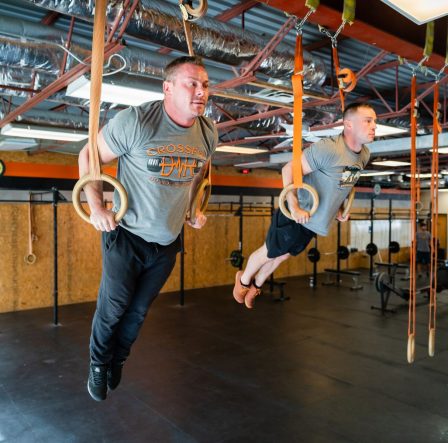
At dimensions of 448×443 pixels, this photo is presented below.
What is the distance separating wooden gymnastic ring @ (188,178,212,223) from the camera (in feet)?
6.04

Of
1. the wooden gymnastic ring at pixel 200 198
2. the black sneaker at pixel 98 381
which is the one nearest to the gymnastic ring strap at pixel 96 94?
the wooden gymnastic ring at pixel 200 198

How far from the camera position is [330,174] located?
2.16m

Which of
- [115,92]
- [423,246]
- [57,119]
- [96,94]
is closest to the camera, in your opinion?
[96,94]

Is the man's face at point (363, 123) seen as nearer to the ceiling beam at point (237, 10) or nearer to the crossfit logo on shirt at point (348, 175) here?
the crossfit logo on shirt at point (348, 175)

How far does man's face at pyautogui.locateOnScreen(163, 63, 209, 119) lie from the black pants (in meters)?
0.54

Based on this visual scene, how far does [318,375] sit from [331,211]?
10.7 ft

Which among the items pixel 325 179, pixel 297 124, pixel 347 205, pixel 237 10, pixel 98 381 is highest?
pixel 237 10

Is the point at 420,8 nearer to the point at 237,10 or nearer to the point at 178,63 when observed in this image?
the point at 178,63

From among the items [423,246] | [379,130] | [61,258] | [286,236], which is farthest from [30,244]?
[423,246]

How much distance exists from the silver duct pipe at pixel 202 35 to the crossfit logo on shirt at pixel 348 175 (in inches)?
70.9

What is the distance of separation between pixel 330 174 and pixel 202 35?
1.82 m

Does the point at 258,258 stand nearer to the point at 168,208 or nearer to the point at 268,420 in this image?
the point at 168,208

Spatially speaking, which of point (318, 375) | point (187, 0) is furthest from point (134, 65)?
point (318, 375)

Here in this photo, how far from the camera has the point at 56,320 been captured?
23.2 feet
